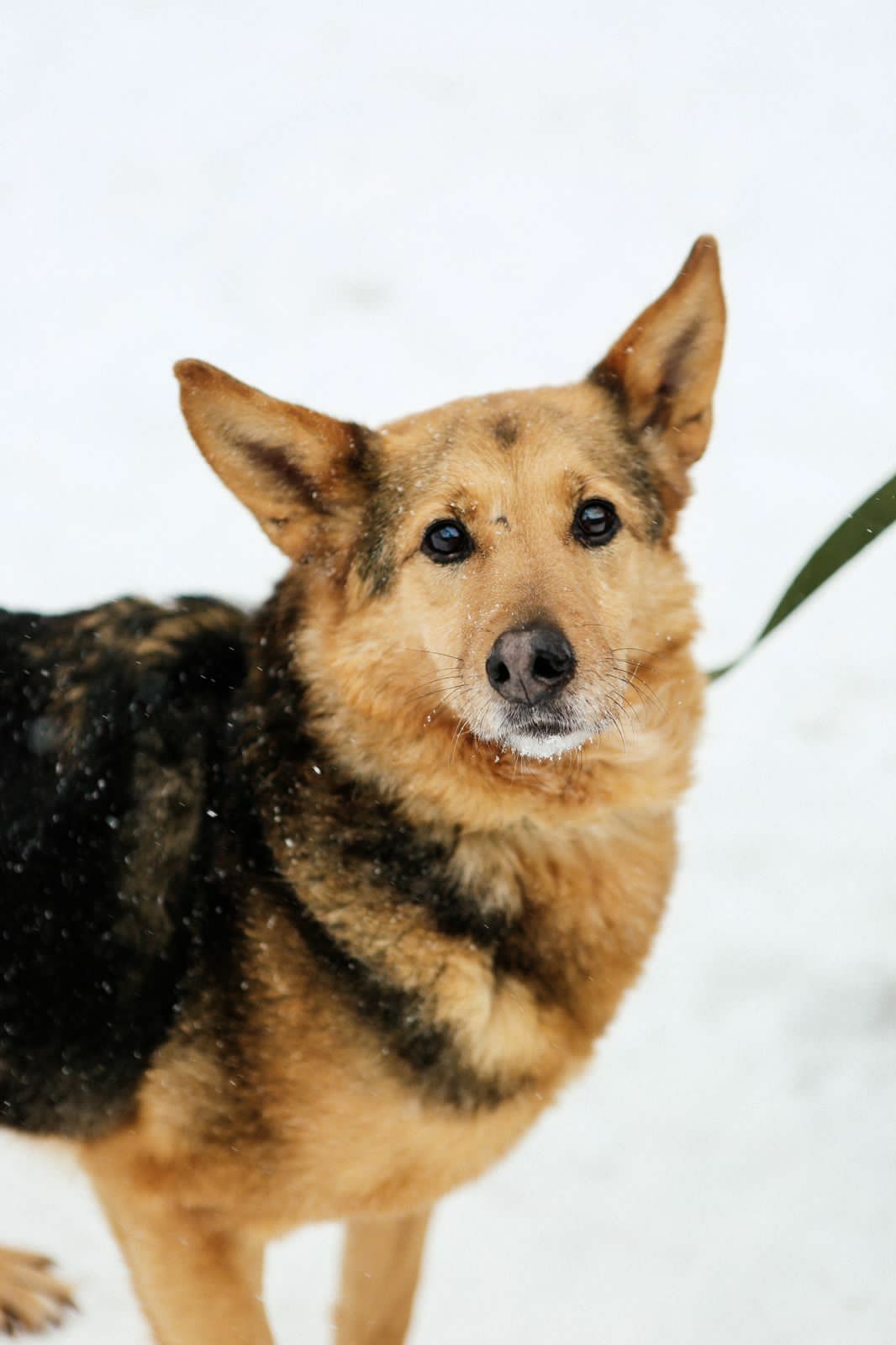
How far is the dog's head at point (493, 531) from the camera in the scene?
2904 millimetres

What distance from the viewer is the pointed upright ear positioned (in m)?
3.06

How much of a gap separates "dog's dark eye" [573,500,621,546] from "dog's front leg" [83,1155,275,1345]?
65.9 inches

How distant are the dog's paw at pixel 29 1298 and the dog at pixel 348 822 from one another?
0.75m

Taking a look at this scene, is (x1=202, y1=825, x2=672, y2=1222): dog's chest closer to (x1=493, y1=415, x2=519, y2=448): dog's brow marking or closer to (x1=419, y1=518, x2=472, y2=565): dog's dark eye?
(x1=419, y1=518, x2=472, y2=565): dog's dark eye

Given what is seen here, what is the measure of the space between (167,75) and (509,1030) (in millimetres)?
6698

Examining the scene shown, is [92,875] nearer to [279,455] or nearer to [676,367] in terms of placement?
[279,455]

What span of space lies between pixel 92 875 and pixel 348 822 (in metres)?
0.56

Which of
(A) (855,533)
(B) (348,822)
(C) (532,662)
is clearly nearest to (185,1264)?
(B) (348,822)

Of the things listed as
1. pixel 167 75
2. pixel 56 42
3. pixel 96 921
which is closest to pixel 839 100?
pixel 167 75

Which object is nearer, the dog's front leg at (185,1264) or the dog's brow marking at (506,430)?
the dog's front leg at (185,1264)

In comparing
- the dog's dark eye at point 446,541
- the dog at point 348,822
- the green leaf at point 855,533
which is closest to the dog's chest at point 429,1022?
the dog at point 348,822

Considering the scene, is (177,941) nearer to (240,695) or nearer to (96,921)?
(96,921)

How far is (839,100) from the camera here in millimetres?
7777

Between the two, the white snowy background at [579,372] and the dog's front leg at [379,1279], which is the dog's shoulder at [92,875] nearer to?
the white snowy background at [579,372]
